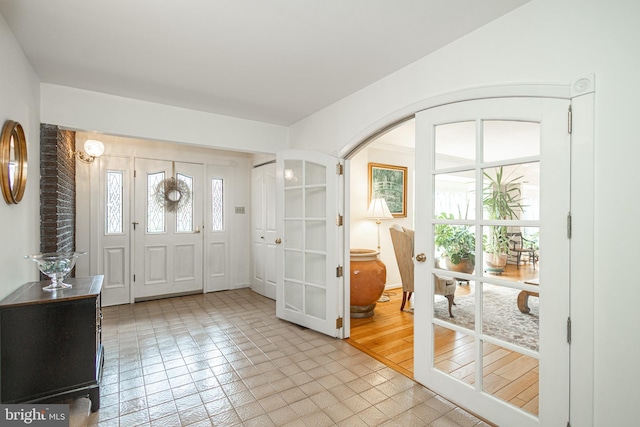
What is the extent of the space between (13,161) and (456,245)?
116 inches

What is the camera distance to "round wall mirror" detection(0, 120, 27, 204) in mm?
1823

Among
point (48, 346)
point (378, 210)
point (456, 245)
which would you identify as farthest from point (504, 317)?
point (378, 210)

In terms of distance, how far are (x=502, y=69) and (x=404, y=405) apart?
86.3 inches

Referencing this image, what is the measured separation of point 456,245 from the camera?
2.06 m

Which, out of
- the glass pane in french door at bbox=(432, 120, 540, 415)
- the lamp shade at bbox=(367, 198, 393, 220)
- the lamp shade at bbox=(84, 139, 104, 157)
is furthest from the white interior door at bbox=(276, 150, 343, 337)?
the lamp shade at bbox=(84, 139, 104, 157)

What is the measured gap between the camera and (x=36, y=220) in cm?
256

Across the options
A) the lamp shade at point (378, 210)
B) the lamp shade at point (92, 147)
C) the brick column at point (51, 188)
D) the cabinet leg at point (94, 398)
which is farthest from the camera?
the lamp shade at point (378, 210)

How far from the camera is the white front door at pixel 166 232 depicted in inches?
176

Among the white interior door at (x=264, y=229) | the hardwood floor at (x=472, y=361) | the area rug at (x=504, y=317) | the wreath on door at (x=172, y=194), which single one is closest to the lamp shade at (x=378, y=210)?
the white interior door at (x=264, y=229)

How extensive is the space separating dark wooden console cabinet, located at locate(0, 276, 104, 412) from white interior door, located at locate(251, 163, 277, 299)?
8.81 ft

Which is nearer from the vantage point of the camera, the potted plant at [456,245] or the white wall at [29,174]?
the white wall at [29,174]

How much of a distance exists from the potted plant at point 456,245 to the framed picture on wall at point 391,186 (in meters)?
2.80

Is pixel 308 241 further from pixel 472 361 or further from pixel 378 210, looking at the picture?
pixel 472 361

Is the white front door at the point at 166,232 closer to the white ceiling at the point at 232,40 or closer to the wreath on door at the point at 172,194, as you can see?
the wreath on door at the point at 172,194
